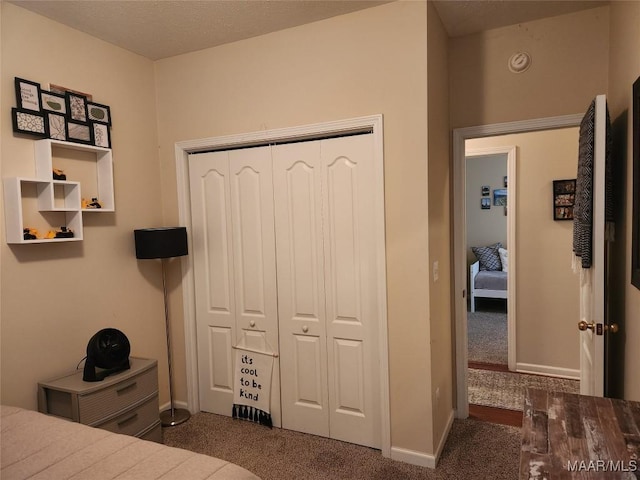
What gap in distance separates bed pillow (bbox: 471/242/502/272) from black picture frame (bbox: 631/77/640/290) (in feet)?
16.9

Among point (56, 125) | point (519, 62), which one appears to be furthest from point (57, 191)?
Answer: point (519, 62)

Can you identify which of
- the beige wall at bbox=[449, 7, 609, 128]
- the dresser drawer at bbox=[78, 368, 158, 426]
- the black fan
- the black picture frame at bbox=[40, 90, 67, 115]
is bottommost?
the dresser drawer at bbox=[78, 368, 158, 426]

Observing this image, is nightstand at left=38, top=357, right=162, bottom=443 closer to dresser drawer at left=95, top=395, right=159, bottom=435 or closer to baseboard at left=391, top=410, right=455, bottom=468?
dresser drawer at left=95, top=395, right=159, bottom=435

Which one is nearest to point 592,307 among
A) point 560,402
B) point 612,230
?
point 612,230

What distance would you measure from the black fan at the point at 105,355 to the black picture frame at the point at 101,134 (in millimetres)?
1222

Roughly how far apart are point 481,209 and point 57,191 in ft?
21.4

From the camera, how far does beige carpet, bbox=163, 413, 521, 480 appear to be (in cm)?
243

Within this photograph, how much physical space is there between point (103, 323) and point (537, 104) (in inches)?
128

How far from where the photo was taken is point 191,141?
311 centimetres

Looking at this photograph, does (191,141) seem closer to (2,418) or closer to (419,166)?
(419,166)

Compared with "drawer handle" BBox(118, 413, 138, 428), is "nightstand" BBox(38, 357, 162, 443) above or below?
above

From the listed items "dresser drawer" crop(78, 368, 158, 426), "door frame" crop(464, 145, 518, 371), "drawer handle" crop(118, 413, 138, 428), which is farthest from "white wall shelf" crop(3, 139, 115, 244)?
"door frame" crop(464, 145, 518, 371)

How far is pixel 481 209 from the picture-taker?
7.30m

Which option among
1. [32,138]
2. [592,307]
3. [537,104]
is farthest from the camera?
[537,104]
